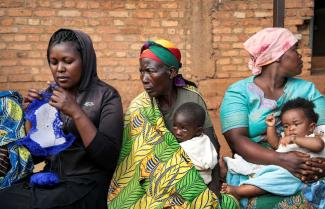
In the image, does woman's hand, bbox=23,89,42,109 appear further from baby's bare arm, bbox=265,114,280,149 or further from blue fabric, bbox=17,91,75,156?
baby's bare arm, bbox=265,114,280,149

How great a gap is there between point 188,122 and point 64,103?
0.83m

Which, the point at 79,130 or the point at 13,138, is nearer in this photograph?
the point at 79,130

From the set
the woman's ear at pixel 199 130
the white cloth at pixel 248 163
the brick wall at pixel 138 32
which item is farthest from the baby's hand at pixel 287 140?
the brick wall at pixel 138 32

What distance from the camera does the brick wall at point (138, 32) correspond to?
6.70 meters

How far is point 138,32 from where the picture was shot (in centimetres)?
680

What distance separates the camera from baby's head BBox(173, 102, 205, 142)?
146 inches

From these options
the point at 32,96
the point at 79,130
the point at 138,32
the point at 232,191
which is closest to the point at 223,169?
the point at 232,191

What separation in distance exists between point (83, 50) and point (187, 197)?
1.13 meters

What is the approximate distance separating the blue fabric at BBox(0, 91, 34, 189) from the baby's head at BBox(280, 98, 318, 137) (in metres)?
1.71

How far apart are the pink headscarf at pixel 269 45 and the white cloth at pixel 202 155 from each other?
0.81 metres

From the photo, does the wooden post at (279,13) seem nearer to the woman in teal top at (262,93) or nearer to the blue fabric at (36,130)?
the woman in teal top at (262,93)

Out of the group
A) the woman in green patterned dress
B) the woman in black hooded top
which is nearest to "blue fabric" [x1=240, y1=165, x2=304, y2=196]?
the woman in green patterned dress

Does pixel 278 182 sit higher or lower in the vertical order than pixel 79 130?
lower

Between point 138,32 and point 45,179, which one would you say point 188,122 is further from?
point 138,32
